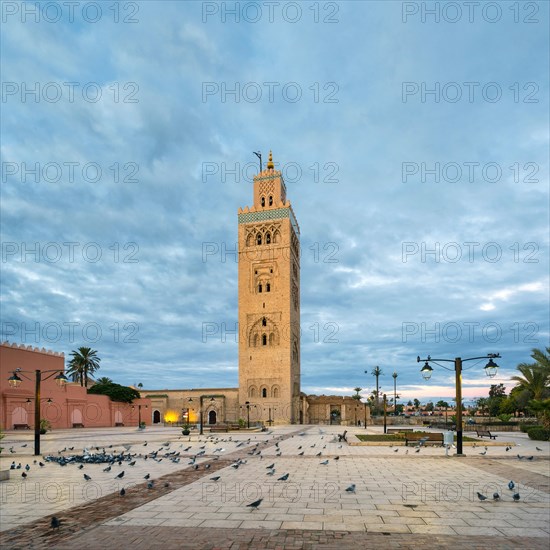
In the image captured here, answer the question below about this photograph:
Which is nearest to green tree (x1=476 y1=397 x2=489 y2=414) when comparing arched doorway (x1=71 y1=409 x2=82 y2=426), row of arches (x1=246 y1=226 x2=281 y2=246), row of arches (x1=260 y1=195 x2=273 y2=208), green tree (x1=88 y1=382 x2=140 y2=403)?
row of arches (x1=246 y1=226 x2=281 y2=246)

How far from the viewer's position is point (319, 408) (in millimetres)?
61781

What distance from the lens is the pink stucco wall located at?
3634 centimetres

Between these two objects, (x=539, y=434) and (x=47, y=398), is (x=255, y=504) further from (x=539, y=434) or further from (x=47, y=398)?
(x=47, y=398)

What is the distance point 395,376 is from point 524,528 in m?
33.3

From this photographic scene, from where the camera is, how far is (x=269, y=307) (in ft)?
199

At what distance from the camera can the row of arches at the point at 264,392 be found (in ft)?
189

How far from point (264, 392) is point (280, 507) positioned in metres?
50.8

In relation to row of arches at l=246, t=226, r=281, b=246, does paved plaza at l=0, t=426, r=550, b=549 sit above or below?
below

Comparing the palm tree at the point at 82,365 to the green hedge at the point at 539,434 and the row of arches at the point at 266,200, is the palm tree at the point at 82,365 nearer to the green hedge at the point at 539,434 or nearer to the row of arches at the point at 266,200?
the row of arches at the point at 266,200

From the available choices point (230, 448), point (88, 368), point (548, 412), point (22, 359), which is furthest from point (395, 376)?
point (88, 368)

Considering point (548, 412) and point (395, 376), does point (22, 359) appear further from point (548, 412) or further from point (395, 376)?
point (548, 412)

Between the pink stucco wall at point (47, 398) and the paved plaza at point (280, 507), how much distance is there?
21.4m

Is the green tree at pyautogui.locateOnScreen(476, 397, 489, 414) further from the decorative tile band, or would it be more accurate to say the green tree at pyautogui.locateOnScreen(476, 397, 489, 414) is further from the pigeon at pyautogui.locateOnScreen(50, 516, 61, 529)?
the pigeon at pyautogui.locateOnScreen(50, 516, 61, 529)

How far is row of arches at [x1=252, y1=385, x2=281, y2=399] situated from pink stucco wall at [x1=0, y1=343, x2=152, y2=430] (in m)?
14.9
